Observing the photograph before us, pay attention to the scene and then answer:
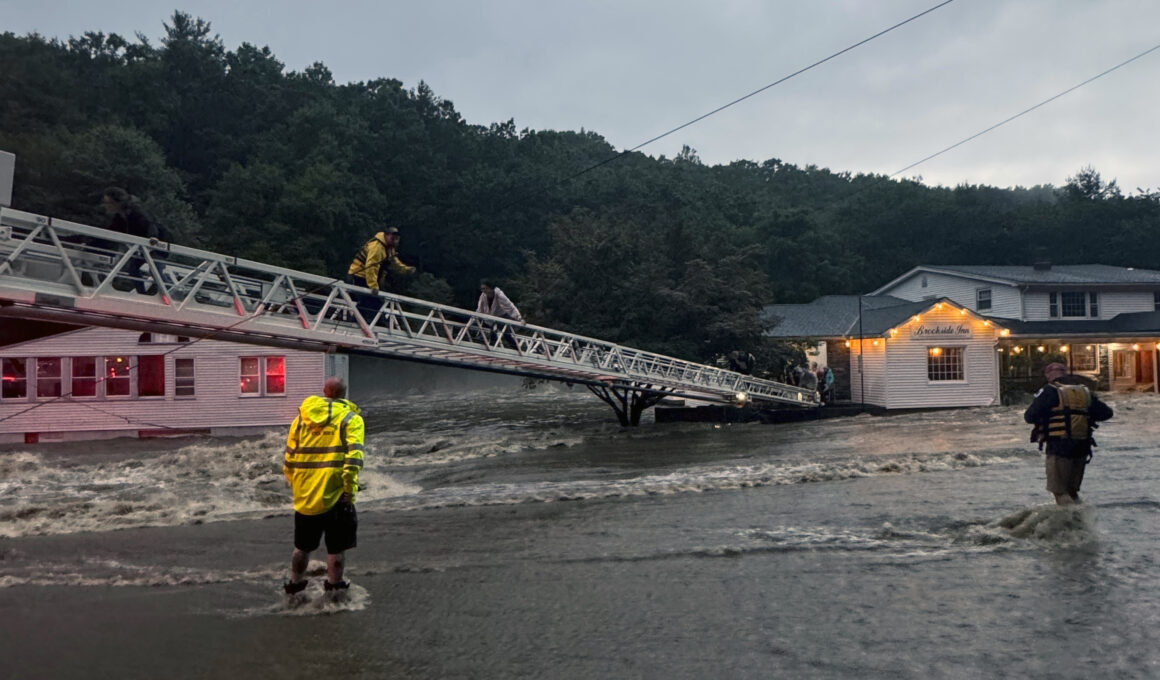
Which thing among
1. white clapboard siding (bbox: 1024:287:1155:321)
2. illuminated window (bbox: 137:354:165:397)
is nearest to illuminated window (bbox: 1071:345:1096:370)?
Result: white clapboard siding (bbox: 1024:287:1155:321)

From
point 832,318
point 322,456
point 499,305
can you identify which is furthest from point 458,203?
point 322,456

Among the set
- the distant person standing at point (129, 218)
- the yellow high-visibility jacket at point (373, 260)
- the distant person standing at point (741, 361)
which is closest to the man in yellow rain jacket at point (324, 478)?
the distant person standing at point (129, 218)

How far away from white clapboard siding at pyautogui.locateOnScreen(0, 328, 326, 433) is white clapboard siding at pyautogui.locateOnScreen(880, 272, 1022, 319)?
85.8 feet

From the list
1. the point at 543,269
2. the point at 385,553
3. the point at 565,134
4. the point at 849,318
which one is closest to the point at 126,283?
the point at 385,553

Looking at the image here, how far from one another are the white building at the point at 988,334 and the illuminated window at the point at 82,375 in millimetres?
21994

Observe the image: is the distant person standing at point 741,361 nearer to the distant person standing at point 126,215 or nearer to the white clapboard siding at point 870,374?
the white clapboard siding at point 870,374

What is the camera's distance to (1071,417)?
954 cm

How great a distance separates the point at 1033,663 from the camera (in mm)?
5641

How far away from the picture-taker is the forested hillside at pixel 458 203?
29812 mm

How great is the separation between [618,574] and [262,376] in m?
21.5

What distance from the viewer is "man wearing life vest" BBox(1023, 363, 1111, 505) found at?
9.54 m

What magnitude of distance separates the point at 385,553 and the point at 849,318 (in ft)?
99.2

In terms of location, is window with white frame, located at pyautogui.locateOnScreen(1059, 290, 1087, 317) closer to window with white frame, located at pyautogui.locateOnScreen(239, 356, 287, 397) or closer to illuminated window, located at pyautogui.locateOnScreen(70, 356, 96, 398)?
window with white frame, located at pyautogui.locateOnScreen(239, 356, 287, 397)

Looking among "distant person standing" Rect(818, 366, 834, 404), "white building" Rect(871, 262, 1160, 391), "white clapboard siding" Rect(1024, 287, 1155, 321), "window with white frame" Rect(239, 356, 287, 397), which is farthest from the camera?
"white clapboard siding" Rect(1024, 287, 1155, 321)
